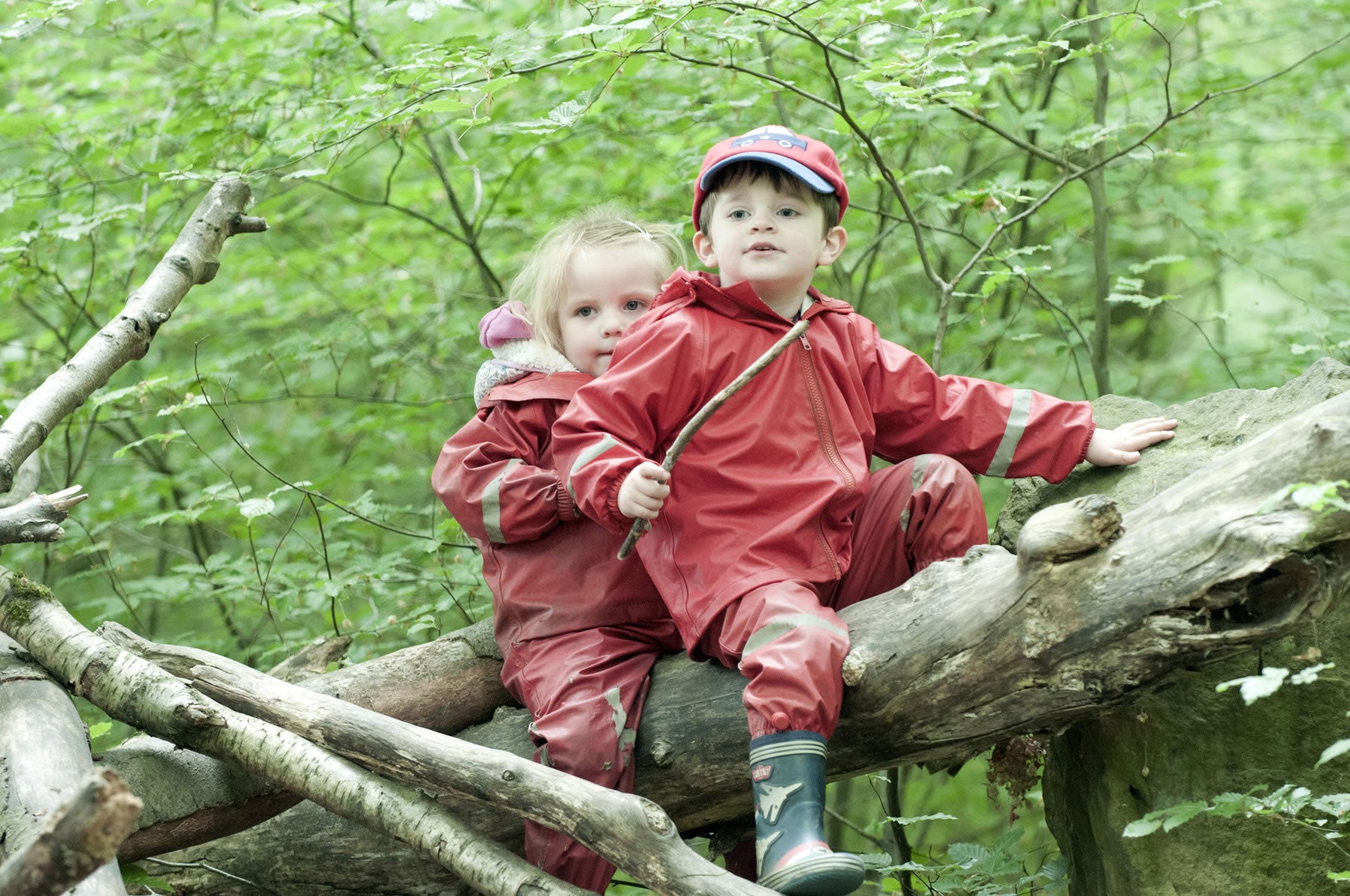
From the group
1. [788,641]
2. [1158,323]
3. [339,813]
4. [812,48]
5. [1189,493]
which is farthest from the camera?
[1158,323]

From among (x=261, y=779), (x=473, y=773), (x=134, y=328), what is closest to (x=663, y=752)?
(x=473, y=773)

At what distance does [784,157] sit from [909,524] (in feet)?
3.08

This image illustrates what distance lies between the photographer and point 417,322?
241 inches

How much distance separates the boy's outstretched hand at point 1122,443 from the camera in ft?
9.47

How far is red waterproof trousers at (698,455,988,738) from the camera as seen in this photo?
7.68 feet

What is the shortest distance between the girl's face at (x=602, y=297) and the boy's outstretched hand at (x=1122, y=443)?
123 centimetres

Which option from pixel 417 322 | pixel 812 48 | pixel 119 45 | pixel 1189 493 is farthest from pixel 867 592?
pixel 119 45

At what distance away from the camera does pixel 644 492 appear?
239 cm

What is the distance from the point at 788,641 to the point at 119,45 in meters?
5.92

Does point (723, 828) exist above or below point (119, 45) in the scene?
below

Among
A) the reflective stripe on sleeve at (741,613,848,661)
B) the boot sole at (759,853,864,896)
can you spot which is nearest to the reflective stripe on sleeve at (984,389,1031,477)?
the reflective stripe on sleeve at (741,613,848,661)

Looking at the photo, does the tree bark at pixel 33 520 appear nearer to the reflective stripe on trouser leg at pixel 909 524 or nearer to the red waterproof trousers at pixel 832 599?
the red waterproof trousers at pixel 832 599

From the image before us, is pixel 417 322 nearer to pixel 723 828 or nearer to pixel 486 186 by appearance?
pixel 486 186

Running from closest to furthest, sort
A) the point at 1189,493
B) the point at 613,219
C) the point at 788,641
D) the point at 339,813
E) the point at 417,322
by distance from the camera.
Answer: the point at 1189,493 < the point at 788,641 < the point at 339,813 < the point at 613,219 < the point at 417,322
